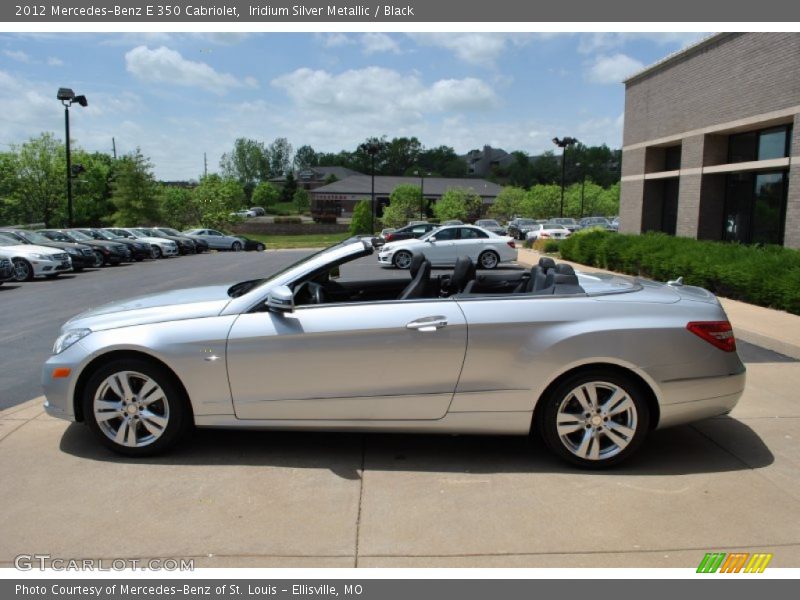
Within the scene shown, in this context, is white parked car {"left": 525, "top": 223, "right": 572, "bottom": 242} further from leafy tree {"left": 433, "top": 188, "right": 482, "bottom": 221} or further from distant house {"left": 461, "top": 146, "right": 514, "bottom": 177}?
distant house {"left": 461, "top": 146, "right": 514, "bottom": 177}

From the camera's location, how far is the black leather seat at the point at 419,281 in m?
4.70

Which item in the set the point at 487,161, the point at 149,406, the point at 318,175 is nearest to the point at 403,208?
the point at 149,406

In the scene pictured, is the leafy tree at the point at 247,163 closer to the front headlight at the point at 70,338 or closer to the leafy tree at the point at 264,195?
the leafy tree at the point at 264,195

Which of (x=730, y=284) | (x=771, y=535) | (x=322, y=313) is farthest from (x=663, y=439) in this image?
(x=730, y=284)

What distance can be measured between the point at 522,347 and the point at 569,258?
19580 millimetres

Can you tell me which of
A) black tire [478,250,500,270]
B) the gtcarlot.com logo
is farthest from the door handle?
black tire [478,250,500,270]

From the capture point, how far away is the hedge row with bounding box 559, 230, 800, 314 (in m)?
10.9

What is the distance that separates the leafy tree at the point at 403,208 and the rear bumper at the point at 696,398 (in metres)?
61.0

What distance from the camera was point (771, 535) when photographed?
346cm

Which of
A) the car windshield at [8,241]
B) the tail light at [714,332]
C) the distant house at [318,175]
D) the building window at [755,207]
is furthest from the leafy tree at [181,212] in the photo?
the distant house at [318,175]

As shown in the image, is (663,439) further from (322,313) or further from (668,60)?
(668,60)

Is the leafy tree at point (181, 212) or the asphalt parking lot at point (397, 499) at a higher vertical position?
the leafy tree at point (181, 212)

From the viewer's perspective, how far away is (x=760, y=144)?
678 inches

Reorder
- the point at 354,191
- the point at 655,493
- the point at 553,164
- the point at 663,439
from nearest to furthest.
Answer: the point at 655,493
the point at 663,439
the point at 354,191
the point at 553,164
